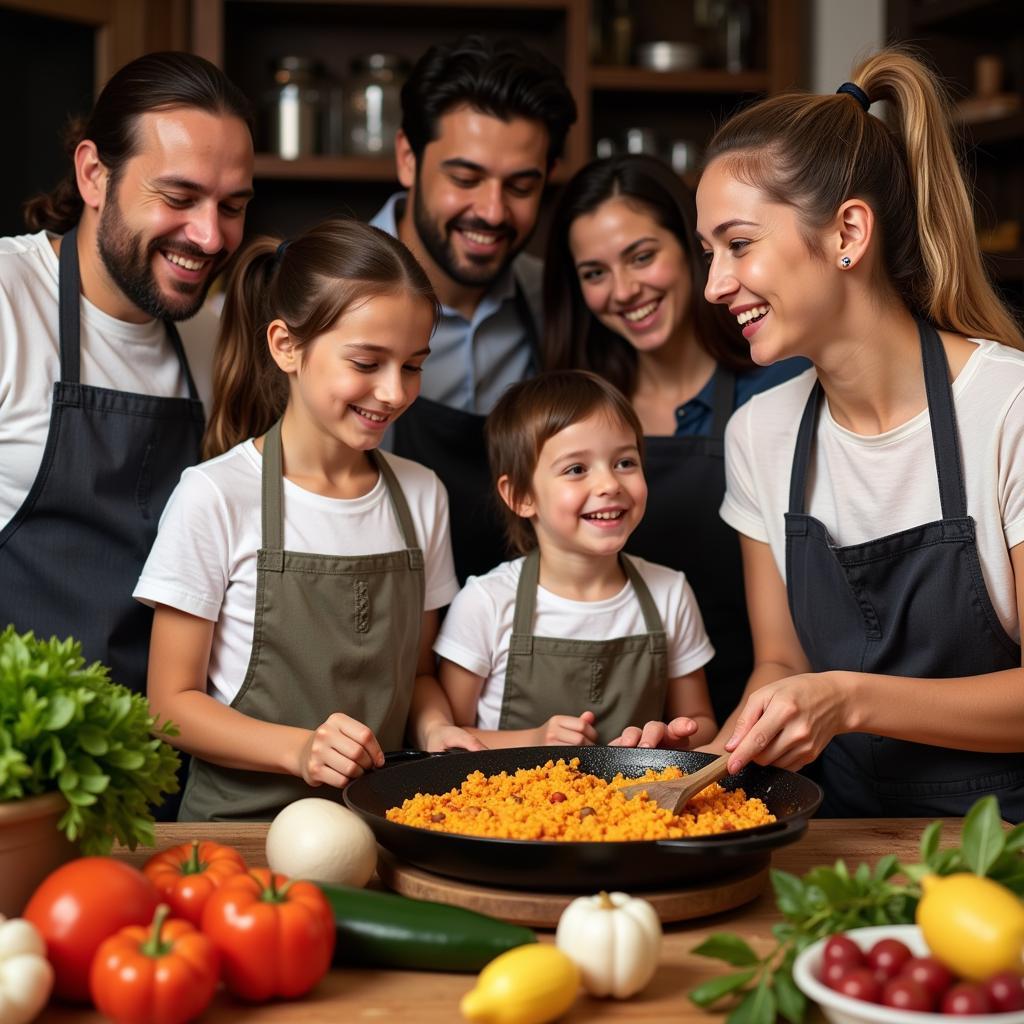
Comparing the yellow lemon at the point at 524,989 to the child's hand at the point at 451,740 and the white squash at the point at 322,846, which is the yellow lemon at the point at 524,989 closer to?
the white squash at the point at 322,846

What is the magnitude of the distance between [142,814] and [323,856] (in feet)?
0.63

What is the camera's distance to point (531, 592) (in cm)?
226

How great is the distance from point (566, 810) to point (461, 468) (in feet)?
4.23

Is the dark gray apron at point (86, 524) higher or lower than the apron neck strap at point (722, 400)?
lower

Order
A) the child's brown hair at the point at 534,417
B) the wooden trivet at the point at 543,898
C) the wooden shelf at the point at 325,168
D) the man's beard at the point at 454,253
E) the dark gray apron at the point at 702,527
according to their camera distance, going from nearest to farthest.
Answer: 1. the wooden trivet at the point at 543,898
2. the child's brown hair at the point at 534,417
3. the dark gray apron at the point at 702,527
4. the man's beard at the point at 454,253
5. the wooden shelf at the point at 325,168

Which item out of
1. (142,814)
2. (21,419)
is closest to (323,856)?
(142,814)

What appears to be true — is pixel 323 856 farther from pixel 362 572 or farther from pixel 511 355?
pixel 511 355

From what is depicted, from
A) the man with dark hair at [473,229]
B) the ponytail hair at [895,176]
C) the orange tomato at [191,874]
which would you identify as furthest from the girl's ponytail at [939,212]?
the orange tomato at [191,874]

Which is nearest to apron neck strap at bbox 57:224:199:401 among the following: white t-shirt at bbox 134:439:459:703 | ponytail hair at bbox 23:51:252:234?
ponytail hair at bbox 23:51:252:234

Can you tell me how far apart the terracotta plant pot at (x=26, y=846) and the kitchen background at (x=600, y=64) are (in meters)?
3.22

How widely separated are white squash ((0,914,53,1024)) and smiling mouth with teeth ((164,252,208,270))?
139 centimetres

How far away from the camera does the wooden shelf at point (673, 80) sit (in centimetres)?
430

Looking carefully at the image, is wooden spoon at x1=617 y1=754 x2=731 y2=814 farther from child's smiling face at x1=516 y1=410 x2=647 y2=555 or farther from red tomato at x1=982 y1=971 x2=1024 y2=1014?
child's smiling face at x1=516 y1=410 x2=647 y2=555

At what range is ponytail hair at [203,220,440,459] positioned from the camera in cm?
203
